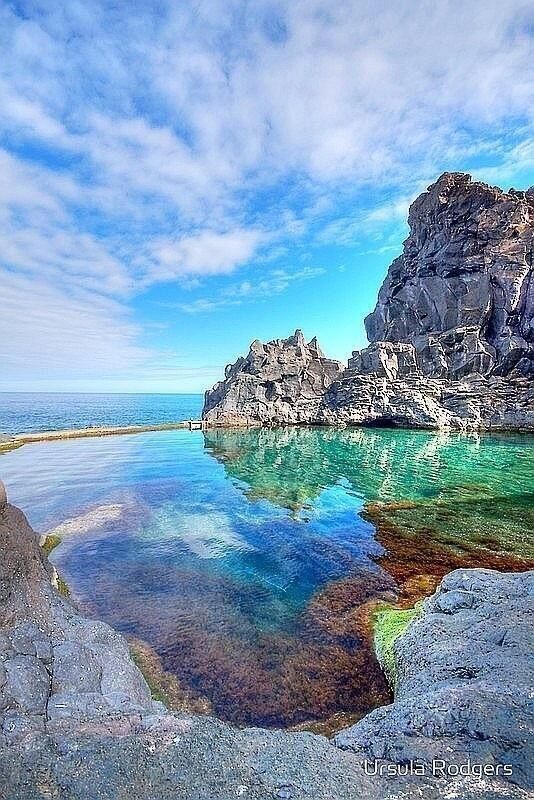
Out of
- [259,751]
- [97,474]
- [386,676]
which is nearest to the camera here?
[259,751]

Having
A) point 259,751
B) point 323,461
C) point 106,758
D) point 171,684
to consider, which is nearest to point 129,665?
point 171,684

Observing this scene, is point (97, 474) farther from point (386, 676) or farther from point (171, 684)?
point (386, 676)

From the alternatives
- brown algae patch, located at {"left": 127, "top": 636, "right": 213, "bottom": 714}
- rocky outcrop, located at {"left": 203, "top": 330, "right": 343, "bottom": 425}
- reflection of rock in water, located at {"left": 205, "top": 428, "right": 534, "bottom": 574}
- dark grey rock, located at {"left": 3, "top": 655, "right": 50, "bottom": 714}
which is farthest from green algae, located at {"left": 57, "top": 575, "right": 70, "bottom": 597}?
rocky outcrop, located at {"left": 203, "top": 330, "right": 343, "bottom": 425}

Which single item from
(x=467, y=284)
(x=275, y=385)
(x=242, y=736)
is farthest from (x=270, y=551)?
(x=467, y=284)

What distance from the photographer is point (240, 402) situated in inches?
3179

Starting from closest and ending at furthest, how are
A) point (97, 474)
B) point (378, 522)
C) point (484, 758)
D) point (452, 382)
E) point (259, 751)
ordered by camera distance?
point (484, 758)
point (259, 751)
point (378, 522)
point (97, 474)
point (452, 382)

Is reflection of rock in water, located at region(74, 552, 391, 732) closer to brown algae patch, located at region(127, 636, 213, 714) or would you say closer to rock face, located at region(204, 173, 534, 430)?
brown algae patch, located at region(127, 636, 213, 714)

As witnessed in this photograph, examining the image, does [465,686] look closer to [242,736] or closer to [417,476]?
[242,736]

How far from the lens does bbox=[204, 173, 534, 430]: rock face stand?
73.0 meters

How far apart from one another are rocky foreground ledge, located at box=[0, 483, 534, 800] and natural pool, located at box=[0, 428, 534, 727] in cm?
221

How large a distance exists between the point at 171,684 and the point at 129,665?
120cm

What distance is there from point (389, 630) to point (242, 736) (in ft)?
21.8

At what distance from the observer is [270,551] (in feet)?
60.5

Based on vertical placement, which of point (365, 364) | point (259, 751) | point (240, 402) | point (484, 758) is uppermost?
point (365, 364)
